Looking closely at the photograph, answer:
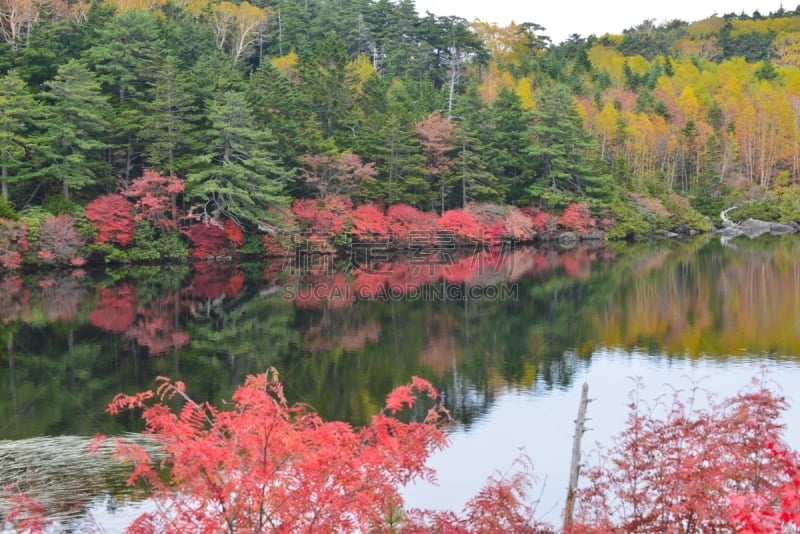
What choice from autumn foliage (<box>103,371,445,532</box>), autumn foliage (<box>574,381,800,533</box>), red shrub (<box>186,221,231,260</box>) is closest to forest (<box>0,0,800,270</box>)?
red shrub (<box>186,221,231,260</box>)

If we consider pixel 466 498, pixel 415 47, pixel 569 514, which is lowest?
pixel 466 498

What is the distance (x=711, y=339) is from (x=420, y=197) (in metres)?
21.8

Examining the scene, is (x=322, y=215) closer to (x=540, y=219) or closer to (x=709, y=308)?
(x=540, y=219)

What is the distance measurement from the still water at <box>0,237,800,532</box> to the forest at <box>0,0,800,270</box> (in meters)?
3.37

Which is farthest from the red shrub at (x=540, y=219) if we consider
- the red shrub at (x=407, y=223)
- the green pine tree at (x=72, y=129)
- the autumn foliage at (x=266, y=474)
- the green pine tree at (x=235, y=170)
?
the autumn foliage at (x=266, y=474)

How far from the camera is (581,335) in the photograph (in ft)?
53.0

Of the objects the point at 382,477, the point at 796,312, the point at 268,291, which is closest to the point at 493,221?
the point at 268,291

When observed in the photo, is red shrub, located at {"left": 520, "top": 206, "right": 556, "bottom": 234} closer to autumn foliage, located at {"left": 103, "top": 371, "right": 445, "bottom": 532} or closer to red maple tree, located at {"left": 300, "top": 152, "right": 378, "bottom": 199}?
red maple tree, located at {"left": 300, "top": 152, "right": 378, "bottom": 199}

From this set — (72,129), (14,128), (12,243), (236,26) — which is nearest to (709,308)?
(12,243)

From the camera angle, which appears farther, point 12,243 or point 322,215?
point 322,215

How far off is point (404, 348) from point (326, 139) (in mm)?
21787

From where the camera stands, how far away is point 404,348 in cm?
1490

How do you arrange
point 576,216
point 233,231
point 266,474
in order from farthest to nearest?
point 576,216 → point 233,231 → point 266,474

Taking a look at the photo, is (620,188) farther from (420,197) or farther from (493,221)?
(420,197)
